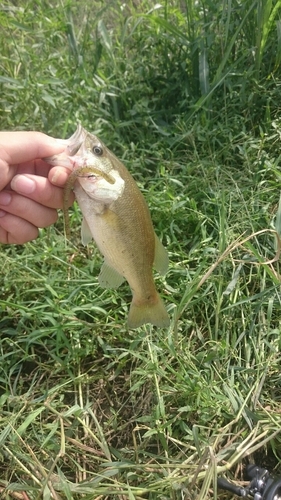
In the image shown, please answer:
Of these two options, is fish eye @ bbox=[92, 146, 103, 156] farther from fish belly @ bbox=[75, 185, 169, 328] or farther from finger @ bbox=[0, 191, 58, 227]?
finger @ bbox=[0, 191, 58, 227]

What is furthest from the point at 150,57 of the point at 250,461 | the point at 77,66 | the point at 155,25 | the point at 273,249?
the point at 250,461

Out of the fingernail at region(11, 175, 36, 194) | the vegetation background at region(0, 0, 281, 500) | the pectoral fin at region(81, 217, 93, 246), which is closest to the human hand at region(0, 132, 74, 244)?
the fingernail at region(11, 175, 36, 194)

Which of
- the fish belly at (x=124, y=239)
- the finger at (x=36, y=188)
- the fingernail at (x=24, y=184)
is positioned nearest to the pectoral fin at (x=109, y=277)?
the fish belly at (x=124, y=239)

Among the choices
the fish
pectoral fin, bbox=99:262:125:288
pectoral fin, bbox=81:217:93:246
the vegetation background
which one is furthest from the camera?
the vegetation background

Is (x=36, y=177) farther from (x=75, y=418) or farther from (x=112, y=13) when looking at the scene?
(x=112, y=13)

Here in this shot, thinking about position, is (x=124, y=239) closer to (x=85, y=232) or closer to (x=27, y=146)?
(x=85, y=232)

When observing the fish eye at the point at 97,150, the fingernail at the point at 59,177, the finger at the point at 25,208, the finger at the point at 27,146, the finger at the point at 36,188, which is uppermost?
the fish eye at the point at 97,150

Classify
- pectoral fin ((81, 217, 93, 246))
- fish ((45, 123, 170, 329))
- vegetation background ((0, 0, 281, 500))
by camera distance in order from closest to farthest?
fish ((45, 123, 170, 329)) → pectoral fin ((81, 217, 93, 246)) → vegetation background ((0, 0, 281, 500))

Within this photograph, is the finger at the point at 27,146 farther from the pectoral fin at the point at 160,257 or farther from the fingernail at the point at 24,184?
the pectoral fin at the point at 160,257
